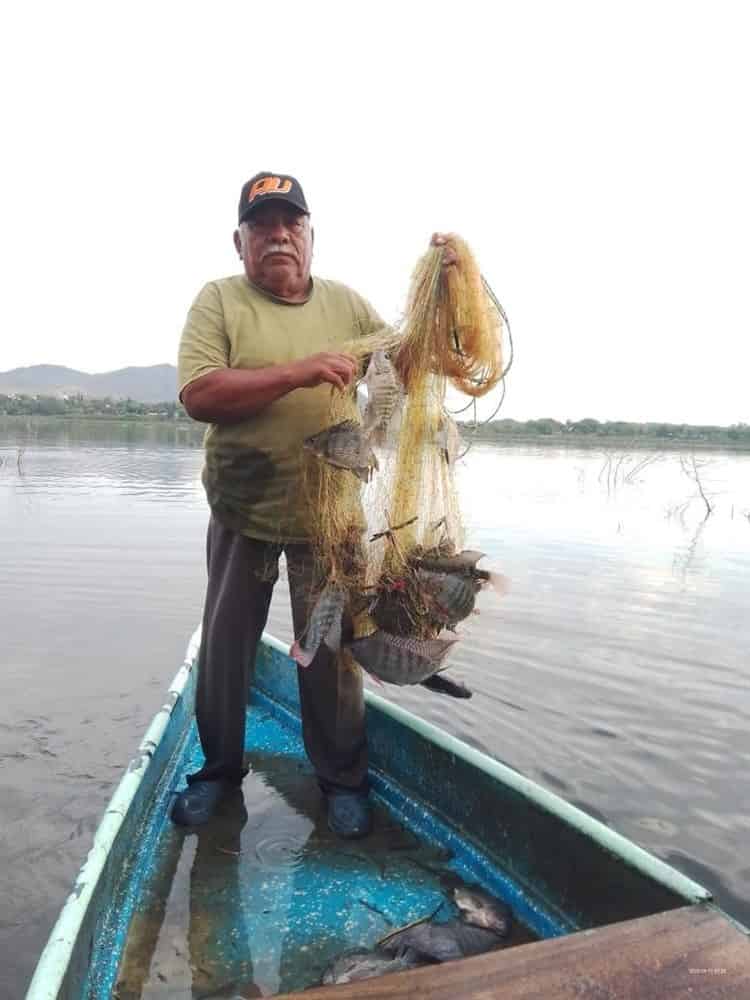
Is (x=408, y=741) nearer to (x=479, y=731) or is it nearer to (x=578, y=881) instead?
(x=578, y=881)

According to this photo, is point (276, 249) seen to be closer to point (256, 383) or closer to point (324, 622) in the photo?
point (256, 383)

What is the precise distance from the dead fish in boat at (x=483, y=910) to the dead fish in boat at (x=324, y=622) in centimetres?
109

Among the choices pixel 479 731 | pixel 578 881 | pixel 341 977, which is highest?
pixel 578 881

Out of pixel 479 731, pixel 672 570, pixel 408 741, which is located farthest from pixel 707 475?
pixel 408 741

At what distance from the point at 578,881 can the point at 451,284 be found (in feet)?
7.44

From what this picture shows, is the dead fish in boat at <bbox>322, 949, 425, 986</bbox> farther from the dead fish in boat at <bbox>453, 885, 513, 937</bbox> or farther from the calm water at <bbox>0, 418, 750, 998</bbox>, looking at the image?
the calm water at <bbox>0, 418, 750, 998</bbox>

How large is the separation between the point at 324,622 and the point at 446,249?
1.58 metres

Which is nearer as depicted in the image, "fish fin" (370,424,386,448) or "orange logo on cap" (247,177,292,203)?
"fish fin" (370,424,386,448)

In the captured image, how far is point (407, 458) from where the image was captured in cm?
312

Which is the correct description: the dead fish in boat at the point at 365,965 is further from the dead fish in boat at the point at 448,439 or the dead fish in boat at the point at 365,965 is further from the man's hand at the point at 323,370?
the man's hand at the point at 323,370

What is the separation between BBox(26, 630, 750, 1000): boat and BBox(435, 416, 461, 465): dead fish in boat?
4.29 ft

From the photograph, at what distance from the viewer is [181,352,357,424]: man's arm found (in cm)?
283

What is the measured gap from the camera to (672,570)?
11844 millimetres

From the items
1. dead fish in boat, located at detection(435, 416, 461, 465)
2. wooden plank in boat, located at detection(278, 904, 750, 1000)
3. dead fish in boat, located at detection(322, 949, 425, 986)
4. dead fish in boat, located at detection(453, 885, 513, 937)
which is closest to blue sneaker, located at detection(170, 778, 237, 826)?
dead fish in boat, located at detection(322, 949, 425, 986)
